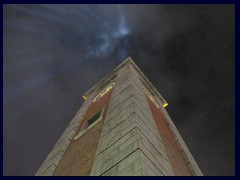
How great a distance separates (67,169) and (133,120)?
7.13 feet

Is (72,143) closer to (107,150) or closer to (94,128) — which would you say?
(94,128)

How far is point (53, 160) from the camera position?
9633 mm

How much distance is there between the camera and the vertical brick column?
6090mm

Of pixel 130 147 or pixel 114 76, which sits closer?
pixel 130 147

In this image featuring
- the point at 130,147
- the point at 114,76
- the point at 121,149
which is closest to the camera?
the point at 130,147

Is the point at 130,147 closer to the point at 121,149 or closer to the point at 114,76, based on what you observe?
the point at 121,149

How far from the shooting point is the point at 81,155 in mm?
8602

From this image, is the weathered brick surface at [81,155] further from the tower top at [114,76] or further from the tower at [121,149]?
the tower top at [114,76]

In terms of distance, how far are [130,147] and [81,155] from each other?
2323 mm

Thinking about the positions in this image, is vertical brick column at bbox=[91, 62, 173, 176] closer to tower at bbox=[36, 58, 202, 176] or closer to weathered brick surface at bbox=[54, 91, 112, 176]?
tower at bbox=[36, 58, 202, 176]

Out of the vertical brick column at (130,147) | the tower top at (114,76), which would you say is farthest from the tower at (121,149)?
the tower top at (114,76)

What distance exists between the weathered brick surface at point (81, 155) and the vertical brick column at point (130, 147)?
0.94ft

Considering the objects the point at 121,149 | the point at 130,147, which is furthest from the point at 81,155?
the point at 130,147

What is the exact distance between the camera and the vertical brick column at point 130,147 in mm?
6090
